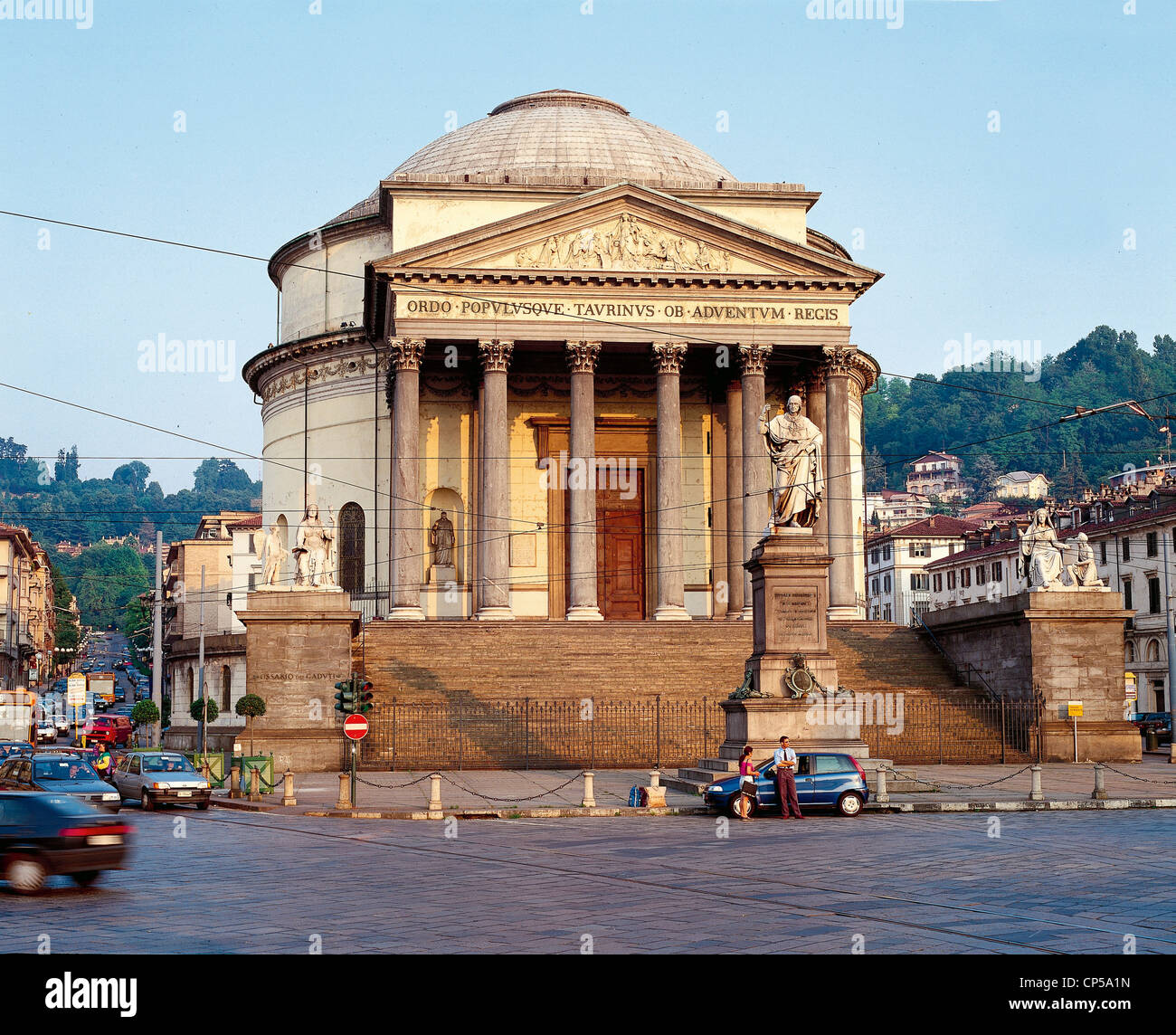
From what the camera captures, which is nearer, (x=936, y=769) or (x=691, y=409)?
(x=936, y=769)

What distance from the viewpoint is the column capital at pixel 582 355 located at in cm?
4716

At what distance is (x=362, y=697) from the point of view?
28.5m

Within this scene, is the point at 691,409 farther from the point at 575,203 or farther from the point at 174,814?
the point at 174,814

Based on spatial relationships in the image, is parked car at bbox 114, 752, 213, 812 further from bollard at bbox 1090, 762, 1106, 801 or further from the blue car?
bollard at bbox 1090, 762, 1106, 801

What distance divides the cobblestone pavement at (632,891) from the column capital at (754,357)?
26.4 m

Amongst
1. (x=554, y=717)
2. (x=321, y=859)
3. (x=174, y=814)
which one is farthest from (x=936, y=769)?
(x=321, y=859)

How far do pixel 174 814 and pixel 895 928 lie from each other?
19.4 metres

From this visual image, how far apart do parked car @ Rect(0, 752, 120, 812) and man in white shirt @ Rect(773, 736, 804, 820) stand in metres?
11.0

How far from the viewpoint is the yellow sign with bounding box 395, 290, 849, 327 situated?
1841 inches

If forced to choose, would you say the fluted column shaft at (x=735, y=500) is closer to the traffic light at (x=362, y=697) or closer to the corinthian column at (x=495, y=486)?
the corinthian column at (x=495, y=486)

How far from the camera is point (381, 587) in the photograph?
52.9 meters

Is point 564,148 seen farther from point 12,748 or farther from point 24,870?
point 24,870

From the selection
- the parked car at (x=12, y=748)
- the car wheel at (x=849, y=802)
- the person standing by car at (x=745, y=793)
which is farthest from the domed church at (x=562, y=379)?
the car wheel at (x=849, y=802)

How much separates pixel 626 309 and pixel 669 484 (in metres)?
6.05
